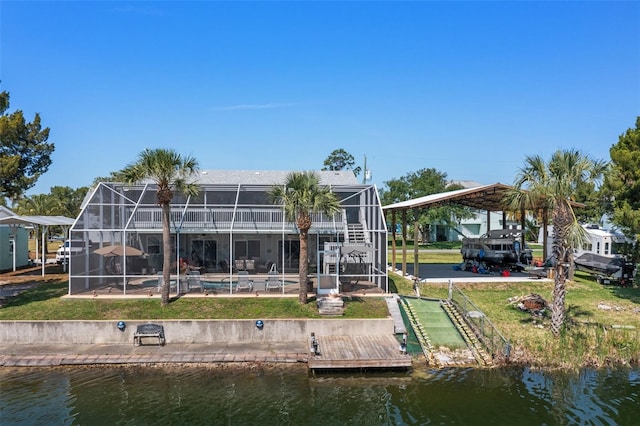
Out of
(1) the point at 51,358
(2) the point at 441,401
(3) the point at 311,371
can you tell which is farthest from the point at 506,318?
(1) the point at 51,358

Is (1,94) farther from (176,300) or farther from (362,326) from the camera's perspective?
(362,326)

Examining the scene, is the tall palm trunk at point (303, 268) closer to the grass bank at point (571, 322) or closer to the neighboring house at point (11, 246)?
the grass bank at point (571, 322)

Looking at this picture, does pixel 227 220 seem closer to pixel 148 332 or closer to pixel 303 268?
pixel 303 268

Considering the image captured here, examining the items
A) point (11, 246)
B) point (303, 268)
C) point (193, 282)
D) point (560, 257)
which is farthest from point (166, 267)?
point (11, 246)

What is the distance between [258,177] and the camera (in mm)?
30891

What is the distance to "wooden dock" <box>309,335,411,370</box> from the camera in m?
14.1

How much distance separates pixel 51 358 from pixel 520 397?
49.2 feet

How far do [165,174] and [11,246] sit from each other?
20.8 meters

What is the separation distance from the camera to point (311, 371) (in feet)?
46.4

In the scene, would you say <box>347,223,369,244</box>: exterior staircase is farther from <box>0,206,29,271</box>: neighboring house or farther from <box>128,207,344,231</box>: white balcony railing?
<box>0,206,29,271</box>: neighboring house

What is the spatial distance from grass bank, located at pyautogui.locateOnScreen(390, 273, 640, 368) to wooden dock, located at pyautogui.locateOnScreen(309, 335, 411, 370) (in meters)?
4.21

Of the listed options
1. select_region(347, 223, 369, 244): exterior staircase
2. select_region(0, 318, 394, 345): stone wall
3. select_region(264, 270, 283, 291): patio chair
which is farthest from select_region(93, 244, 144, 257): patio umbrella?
select_region(347, 223, 369, 244): exterior staircase

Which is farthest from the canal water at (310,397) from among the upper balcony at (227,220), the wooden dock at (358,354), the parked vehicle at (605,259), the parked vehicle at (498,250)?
the parked vehicle at (498,250)

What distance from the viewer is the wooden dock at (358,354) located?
14083 mm
